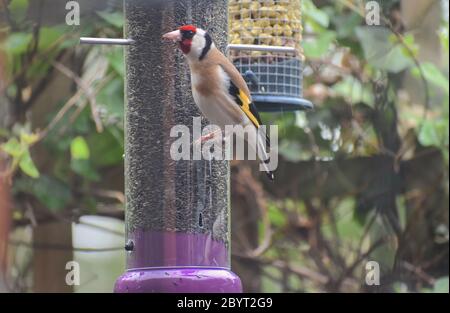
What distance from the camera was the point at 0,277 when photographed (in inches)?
238

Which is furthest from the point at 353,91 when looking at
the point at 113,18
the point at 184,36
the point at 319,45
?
the point at 184,36

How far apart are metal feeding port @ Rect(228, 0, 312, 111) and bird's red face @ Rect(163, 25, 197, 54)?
99 centimetres

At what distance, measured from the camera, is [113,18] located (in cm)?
589

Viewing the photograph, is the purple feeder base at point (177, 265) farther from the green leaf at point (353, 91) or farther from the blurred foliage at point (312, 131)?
the green leaf at point (353, 91)

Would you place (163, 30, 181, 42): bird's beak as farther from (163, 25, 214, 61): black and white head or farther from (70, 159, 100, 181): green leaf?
(70, 159, 100, 181): green leaf

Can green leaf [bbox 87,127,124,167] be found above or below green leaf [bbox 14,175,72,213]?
above

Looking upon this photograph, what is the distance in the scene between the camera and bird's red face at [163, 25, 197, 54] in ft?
14.9

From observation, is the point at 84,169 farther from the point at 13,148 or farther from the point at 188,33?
the point at 188,33

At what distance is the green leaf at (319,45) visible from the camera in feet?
20.4

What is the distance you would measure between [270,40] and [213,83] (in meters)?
1.06

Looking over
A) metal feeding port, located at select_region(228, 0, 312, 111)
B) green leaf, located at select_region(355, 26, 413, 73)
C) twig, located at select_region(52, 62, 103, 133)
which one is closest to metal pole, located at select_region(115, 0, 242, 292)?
metal feeding port, located at select_region(228, 0, 312, 111)

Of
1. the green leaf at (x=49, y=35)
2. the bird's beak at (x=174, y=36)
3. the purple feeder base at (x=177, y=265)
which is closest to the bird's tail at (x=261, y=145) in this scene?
the purple feeder base at (x=177, y=265)
